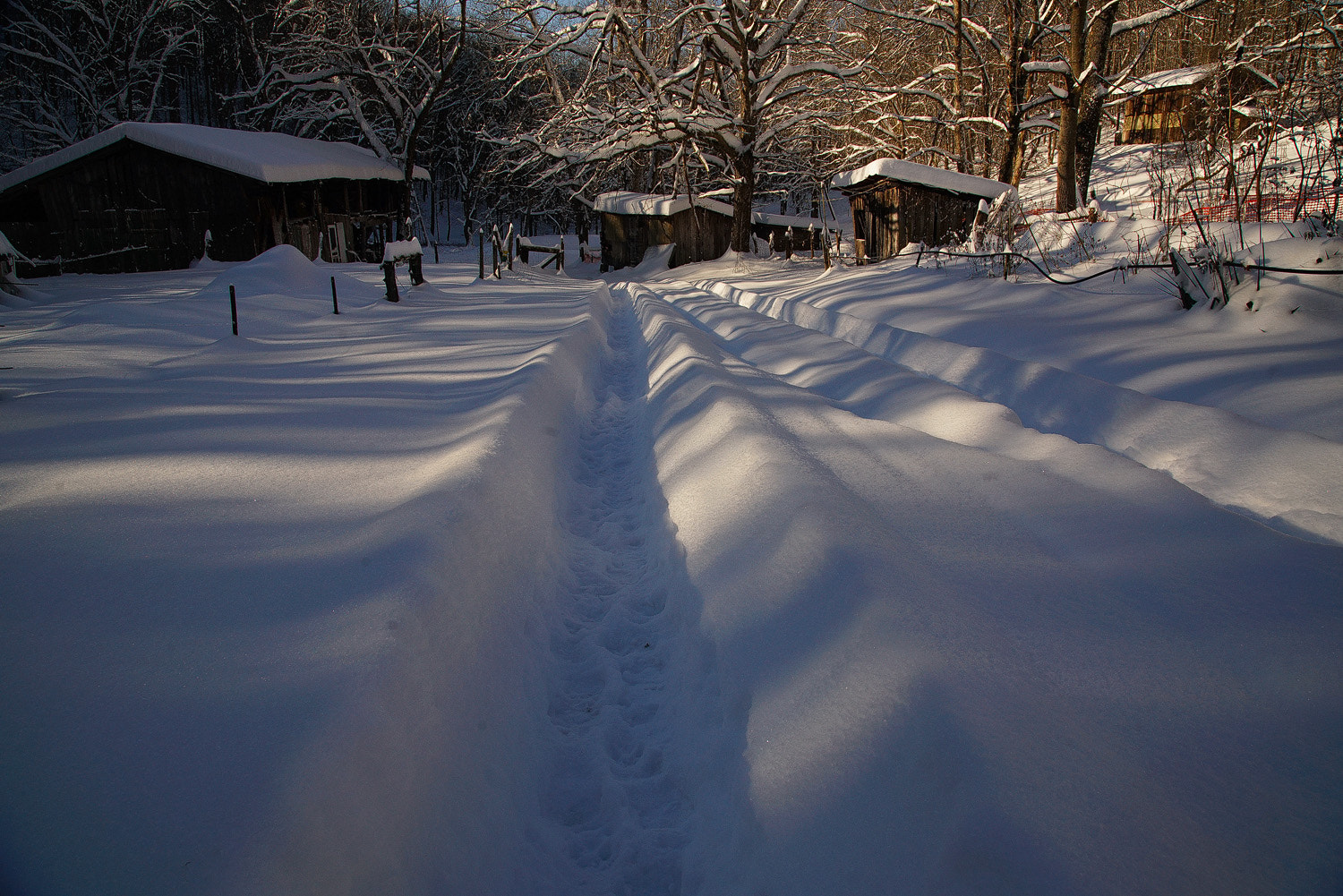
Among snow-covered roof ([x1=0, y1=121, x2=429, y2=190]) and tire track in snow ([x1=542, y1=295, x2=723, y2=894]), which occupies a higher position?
snow-covered roof ([x1=0, y1=121, x2=429, y2=190])

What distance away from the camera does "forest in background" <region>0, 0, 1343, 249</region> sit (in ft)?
52.2

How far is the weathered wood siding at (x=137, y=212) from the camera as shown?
63.1ft

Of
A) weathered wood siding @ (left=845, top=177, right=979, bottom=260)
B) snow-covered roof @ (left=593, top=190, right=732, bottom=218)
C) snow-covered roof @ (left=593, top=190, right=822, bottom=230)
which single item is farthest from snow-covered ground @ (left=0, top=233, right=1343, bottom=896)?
snow-covered roof @ (left=593, top=190, right=732, bottom=218)

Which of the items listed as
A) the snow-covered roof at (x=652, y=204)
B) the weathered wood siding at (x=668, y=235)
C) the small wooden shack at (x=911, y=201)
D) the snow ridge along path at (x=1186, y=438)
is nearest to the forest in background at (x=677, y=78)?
the snow-covered roof at (x=652, y=204)

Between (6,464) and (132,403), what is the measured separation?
4.56 feet

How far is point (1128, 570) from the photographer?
8.02 feet

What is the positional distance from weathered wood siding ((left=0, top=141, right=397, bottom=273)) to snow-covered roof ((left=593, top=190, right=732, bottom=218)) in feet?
40.5

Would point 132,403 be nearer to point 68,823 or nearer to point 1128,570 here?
point 68,823

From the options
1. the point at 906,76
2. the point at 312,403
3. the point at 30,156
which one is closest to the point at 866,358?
the point at 312,403

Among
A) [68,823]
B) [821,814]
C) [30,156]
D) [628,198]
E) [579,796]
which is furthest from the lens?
[30,156]

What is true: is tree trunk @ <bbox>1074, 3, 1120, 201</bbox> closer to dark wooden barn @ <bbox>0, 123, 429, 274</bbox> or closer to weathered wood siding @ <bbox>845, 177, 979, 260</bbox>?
weathered wood siding @ <bbox>845, 177, 979, 260</bbox>

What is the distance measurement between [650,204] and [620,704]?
24994 millimetres

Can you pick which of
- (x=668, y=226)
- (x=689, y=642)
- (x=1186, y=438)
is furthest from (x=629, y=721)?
(x=668, y=226)

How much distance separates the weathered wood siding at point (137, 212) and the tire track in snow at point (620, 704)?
71.6 feet
